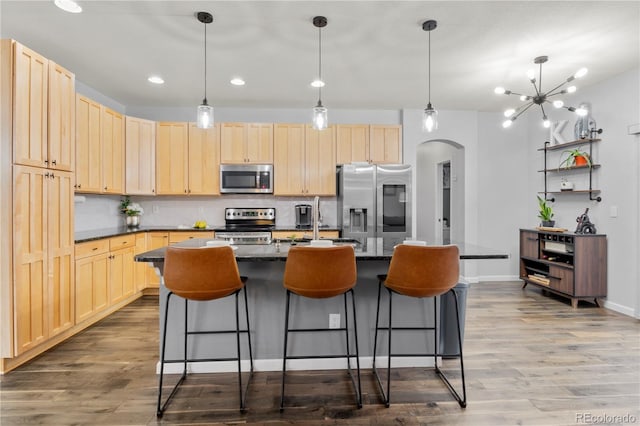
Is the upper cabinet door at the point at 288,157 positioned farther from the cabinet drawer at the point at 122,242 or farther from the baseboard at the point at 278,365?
the baseboard at the point at 278,365

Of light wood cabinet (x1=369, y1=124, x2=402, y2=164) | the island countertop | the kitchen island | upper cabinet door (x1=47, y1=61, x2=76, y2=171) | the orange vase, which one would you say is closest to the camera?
the island countertop

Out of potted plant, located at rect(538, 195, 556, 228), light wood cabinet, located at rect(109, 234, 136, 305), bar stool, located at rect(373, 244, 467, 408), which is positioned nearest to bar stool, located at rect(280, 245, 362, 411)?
bar stool, located at rect(373, 244, 467, 408)

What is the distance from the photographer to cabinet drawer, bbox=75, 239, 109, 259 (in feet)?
10.3

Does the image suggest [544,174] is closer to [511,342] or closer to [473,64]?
[473,64]

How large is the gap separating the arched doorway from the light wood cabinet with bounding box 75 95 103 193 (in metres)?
4.42

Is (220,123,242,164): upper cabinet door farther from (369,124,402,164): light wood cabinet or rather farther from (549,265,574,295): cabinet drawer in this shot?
(549,265,574,295): cabinet drawer

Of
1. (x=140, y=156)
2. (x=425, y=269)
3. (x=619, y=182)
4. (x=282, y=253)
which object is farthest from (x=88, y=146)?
(x=619, y=182)

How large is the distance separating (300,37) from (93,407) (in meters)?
3.13

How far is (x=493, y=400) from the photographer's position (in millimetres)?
2105

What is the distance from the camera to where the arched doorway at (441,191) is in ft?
17.7

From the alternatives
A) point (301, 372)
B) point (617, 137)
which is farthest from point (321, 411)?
point (617, 137)

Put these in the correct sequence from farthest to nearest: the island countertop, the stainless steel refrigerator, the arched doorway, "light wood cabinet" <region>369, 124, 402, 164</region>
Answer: the arched doorway < "light wood cabinet" <region>369, 124, 402, 164</region> < the stainless steel refrigerator < the island countertop

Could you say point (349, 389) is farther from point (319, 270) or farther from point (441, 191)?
point (441, 191)

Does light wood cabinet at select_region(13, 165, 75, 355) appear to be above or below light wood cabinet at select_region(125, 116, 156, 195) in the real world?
below
